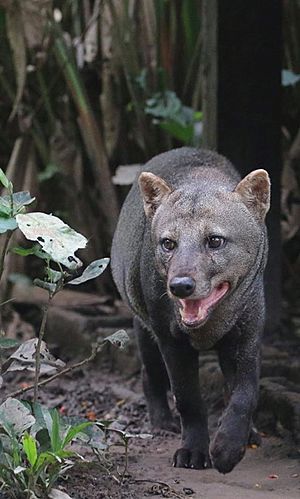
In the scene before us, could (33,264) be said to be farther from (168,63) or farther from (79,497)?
(79,497)

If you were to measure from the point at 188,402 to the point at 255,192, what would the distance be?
3.16 feet

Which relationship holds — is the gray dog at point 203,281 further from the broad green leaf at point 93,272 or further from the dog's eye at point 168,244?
the broad green leaf at point 93,272

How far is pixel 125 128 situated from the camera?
→ 888 centimetres

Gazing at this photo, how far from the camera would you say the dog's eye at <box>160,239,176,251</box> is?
4426mm

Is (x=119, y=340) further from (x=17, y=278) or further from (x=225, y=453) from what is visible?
(x=17, y=278)

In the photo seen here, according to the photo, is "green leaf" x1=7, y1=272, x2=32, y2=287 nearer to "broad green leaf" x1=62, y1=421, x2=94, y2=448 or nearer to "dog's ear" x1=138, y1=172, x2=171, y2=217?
"dog's ear" x1=138, y1=172, x2=171, y2=217

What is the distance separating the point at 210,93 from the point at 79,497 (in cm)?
323

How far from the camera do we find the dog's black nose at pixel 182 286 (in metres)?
4.12

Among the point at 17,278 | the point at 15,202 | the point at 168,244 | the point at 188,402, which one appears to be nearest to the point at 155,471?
the point at 188,402

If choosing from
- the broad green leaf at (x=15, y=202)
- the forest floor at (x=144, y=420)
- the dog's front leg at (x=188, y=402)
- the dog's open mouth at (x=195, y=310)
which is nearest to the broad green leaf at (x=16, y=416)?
the forest floor at (x=144, y=420)

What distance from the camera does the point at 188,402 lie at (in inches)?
195

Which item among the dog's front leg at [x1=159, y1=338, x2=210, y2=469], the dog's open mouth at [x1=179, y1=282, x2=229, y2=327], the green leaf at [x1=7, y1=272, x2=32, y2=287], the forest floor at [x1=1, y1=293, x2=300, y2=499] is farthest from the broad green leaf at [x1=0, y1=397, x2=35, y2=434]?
the green leaf at [x1=7, y1=272, x2=32, y2=287]

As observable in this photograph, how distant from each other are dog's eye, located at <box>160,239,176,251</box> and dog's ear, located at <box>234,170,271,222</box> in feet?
1.17

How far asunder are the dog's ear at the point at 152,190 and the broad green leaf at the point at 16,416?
120 cm
